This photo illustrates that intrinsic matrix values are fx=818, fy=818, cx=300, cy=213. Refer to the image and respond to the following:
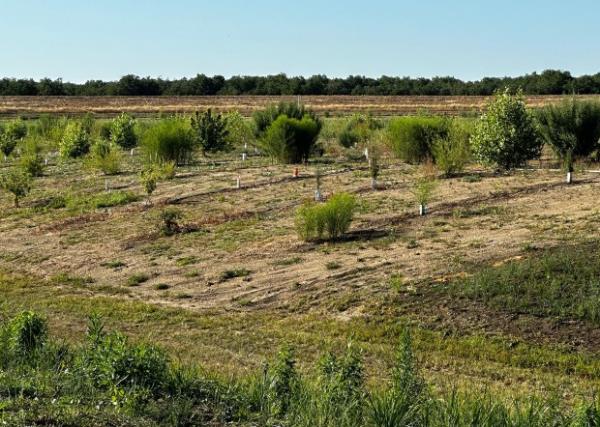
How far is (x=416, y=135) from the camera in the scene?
29219mm

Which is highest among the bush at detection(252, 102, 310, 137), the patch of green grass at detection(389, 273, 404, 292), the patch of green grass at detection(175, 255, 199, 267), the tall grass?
the bush at detection(252, 102, 310, 137)

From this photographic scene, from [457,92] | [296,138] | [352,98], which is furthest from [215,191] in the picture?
[457,92]

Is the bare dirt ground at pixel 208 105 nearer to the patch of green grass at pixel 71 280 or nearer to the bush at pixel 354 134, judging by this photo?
the bush at pixel 354 134

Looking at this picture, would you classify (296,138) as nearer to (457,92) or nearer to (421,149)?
(421,149)

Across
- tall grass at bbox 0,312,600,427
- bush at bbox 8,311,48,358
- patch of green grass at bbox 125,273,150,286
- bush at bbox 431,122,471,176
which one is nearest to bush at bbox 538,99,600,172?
bush at bbox 431,122,471,176

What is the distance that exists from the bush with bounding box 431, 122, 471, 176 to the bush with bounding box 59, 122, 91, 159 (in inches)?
692

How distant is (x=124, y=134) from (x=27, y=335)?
3172cm

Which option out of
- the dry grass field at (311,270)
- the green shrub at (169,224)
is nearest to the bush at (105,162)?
the dry grass field at (311,270)

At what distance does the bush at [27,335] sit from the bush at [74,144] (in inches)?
1117

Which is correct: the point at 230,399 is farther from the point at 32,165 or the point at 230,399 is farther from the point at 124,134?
the point at 124,134

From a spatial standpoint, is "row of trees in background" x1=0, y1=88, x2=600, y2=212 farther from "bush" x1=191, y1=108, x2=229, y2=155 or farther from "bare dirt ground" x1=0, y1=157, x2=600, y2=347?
"bare dirt ground" x1=0, y1=157, x2=600, y2=347

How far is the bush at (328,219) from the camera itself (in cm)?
1730

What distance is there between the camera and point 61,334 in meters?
12.2

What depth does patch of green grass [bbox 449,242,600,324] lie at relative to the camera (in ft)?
39.3
